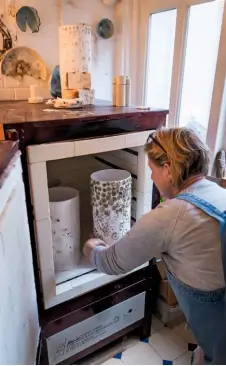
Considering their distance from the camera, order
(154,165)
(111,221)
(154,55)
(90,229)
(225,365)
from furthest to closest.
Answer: (154,55) < (90,229) < (111,221) < (154,165) < (225,365)

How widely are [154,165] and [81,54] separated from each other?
0.59 m

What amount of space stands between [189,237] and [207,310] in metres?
0.23

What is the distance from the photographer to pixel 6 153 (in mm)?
656

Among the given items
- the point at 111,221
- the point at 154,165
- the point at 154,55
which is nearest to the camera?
the point at 154,165

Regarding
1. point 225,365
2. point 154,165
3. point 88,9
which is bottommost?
point 225,365

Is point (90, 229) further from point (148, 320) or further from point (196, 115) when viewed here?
point (196, 115)

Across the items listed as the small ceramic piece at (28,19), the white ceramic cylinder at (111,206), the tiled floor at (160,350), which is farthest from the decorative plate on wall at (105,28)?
the tiled floor at (160,350)

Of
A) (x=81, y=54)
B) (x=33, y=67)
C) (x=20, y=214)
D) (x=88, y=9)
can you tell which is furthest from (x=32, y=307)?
(x=88, y=9)

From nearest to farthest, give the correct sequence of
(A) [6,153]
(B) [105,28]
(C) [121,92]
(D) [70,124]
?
1. (A) [6,153]
2. (D) [70,124]
3. (C) [121,92]
4. (B) [105,28]

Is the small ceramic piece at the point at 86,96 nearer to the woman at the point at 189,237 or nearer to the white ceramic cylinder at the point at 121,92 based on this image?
the white ceramic cylinder at the point at 121,92

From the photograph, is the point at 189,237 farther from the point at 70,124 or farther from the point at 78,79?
the point at 78,79

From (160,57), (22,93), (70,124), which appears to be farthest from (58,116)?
(160,57)

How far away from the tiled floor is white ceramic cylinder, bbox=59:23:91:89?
130cm

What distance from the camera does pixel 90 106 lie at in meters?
1.19
